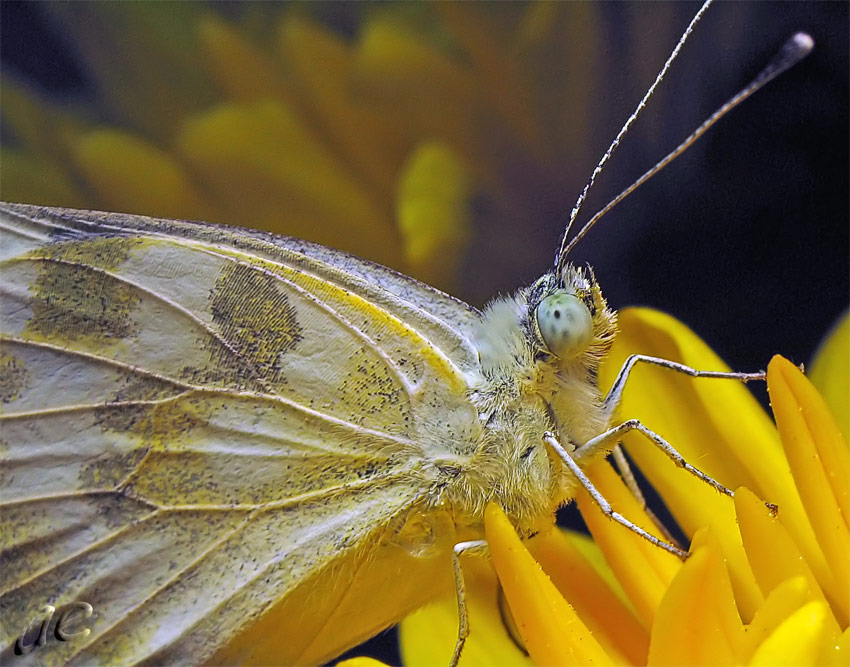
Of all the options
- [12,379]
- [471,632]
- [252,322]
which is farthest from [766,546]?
[12,379]

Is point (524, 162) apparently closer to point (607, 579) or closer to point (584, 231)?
point (584, 231)

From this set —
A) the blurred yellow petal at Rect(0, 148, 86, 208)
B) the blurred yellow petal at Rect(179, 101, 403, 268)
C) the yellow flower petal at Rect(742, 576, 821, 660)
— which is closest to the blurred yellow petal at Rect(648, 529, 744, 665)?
the yellow flower petal at Rect(742, 576, 821, 660)

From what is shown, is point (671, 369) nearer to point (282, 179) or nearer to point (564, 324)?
point (564, 324)

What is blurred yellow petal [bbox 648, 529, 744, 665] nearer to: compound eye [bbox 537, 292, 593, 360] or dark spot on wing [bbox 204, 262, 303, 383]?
compound eye [bbox 537, 292, 593, 360]

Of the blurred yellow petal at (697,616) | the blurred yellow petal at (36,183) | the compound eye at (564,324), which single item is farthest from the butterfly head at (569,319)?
the blurred yellow petal at (36,183)

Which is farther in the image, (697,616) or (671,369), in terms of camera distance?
(671,369)

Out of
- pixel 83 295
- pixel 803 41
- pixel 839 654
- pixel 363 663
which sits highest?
pixel 83 295

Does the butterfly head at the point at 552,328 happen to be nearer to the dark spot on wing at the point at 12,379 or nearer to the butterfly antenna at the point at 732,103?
the butterfly antenna at the point at 732,103
